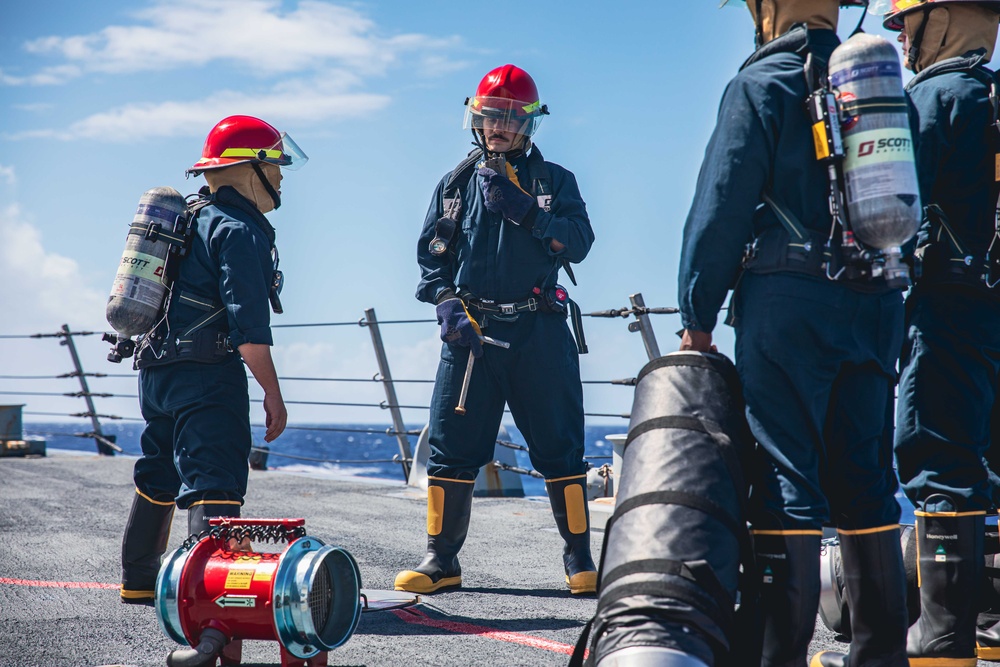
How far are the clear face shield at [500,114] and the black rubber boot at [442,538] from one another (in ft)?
5.35

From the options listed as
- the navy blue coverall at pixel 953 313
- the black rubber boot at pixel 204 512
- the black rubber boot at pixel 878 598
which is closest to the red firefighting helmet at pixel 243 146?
the black rubber boot at pixel 204 512

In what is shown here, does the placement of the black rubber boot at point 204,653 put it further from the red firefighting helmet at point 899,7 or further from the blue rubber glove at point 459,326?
the red firefighting helmet at point 899,7

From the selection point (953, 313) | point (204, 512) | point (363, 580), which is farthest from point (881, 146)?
point (363, 580)

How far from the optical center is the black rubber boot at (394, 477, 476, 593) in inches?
170

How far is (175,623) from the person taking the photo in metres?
2.90

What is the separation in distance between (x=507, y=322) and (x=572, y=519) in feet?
3.10

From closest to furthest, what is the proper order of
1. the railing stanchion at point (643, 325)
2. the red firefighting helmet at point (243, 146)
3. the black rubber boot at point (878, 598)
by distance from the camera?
the black rubber boot at point (878, 598) → the red firefighting helmet at point (243, 146) → the railing stanchion at point (643, 325)

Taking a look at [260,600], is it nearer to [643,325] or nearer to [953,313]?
[953,313]

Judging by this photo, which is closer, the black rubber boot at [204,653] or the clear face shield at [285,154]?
the black rubber boot at [204,653]

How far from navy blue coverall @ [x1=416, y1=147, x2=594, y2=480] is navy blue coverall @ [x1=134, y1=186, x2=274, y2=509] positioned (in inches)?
38.8

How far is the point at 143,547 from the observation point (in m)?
4.08

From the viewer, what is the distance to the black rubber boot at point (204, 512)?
362 centimetres

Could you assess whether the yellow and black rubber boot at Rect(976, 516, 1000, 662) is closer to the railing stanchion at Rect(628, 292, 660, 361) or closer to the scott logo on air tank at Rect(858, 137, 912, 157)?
the scott logo on air tank at Rect(858, 137, 912, 157)

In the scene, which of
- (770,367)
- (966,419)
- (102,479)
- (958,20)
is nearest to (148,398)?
(770,367)
